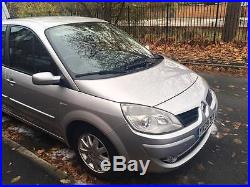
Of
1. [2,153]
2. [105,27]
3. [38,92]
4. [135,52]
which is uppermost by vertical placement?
[105,27]

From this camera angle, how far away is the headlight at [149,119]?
2.97m

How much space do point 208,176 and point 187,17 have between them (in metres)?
7.84

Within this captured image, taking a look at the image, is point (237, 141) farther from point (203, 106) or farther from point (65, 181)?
point (65, 181)

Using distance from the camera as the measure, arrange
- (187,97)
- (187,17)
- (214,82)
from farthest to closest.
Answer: (187,17)
(214,82)
(187,97)

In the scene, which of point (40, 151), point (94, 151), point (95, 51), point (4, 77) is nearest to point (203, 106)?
point (94, 151)

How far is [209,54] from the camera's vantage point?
8.71 metres

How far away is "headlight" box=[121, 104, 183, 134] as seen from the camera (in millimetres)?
2969

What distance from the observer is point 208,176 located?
353 centimetres

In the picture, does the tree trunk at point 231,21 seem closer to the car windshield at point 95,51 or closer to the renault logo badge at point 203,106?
the car windshield at point 95,51

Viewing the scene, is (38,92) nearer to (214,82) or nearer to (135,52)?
(135,52)

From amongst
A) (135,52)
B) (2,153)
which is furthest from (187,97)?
(2,153)

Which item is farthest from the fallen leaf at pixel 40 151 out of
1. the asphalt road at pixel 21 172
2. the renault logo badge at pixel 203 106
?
the renault logo badge at pixel 203 106

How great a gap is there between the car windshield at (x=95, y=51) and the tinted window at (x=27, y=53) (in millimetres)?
178

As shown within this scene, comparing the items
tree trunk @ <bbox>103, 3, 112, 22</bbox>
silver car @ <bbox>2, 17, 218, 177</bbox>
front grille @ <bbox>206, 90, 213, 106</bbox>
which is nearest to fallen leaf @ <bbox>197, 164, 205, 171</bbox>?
silver car @ <bbox>2, 17, 218, 177</bbox>
